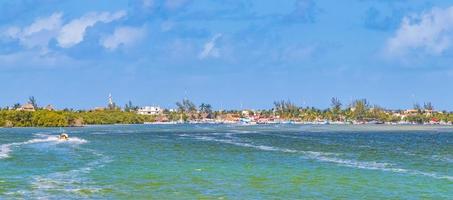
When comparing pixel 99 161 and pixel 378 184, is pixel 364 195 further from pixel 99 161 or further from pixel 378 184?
pixel 99 161

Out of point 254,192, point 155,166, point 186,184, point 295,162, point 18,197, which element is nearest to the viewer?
point 18,197

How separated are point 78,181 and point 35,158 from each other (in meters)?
29.5

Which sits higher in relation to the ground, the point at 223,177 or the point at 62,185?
the point at 223,177

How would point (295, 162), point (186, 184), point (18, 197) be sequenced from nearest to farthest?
point (18, 197), point (186, 184), point (295, 162)

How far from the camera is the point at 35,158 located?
283 feet

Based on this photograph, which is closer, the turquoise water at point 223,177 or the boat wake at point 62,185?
the boat wake at point 62,185

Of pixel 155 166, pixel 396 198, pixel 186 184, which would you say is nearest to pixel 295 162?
pixel 155 166

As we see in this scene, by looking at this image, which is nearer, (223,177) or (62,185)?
(62,185)

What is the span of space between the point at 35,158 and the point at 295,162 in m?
28.8

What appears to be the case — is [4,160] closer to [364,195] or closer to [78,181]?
[78,181]

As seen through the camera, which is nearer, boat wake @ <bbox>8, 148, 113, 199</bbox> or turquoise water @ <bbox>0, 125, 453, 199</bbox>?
boat wake @ <bbox>8, 148, 113, 199</bbox>

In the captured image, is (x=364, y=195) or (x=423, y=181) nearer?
(x=364, y=195)

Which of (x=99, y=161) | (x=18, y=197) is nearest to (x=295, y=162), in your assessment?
(x=99, y=161)

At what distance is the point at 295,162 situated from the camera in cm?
8162
